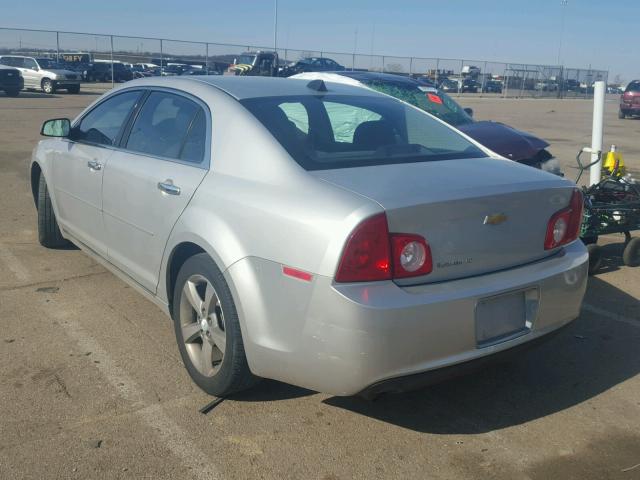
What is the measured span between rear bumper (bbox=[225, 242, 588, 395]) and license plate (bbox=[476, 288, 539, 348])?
21mm

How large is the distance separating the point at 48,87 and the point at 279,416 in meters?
28.8

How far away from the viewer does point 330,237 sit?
2.84 metres

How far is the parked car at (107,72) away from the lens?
37906 millimetres

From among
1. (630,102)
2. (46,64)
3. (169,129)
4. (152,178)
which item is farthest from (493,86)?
(152,178)

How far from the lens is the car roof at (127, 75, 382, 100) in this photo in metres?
3.90

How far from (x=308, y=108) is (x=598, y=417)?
2.22 meters

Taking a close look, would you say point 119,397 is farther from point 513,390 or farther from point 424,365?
point 513,390

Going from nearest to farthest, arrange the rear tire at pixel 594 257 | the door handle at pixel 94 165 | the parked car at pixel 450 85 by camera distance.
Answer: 1. the door handle at pixel 94 165
2. the rear tire at pixel 594 257
3. the parked car at pixel 450 85

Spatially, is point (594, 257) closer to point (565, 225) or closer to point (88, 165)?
point (565, 225)

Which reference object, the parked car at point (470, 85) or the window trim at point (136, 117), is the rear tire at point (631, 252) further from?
the parked car at point (470, 85)

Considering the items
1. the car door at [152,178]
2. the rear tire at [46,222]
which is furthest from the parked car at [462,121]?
the car door at [152,178]

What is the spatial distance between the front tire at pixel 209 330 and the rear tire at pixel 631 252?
160 inches

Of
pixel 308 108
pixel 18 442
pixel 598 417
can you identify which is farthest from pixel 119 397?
pixel 598 417

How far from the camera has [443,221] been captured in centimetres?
299
